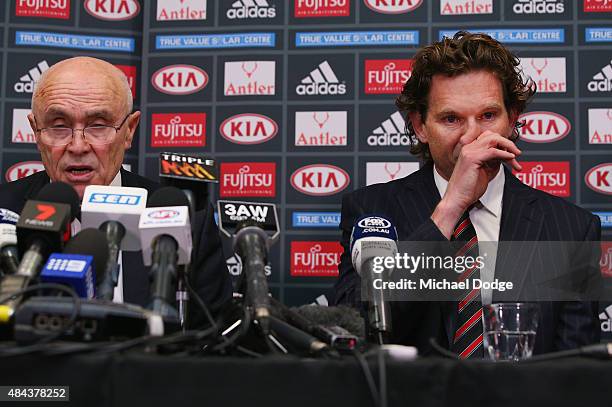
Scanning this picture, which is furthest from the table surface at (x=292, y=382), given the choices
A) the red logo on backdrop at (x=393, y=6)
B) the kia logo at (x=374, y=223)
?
the red logo on backdrop at (x=393, y=6)

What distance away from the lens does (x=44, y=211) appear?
1084 mm

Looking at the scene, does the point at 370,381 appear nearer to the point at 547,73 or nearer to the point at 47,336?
the point at 47,336

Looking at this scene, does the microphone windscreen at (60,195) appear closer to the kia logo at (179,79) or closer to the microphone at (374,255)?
the microphone at (374,255)

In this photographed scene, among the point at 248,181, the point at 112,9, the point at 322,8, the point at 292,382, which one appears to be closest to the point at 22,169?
the point at 112,9

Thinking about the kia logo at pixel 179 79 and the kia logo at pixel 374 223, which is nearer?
the kia logo at pixel 374 223

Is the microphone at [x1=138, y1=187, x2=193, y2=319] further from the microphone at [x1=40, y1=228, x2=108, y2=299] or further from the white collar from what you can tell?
the white collar

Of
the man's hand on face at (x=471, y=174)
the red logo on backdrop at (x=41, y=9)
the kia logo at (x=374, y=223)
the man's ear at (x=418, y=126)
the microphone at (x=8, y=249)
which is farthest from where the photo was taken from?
the red logo on backdrop at (x=41, y=9)

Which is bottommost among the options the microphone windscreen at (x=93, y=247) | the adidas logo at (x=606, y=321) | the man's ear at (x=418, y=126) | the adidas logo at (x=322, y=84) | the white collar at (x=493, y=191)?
the adidas logo at (x=606, y=321)

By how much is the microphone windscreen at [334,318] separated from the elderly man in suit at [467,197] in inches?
25.5

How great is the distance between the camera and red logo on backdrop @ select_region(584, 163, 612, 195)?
3.25m

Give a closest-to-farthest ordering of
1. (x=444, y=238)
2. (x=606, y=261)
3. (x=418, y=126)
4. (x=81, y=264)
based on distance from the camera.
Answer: (x=81, y=264), (x=444, y=238), (x=418, y=126), (x=606, y=261)

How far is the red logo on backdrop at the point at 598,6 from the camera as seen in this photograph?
3.37 metres

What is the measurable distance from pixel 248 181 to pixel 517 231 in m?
1.53

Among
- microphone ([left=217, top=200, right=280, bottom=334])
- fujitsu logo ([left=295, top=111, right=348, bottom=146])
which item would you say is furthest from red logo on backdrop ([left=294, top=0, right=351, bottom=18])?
microphone ([left=217, top=200, right=280, bottom=334])
